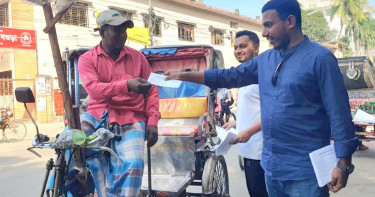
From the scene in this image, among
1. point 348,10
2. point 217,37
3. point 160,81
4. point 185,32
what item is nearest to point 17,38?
point 185,32

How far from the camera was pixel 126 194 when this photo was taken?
2.33 meters

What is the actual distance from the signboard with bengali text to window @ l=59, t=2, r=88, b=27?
7.06 ft

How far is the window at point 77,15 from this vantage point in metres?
17.1

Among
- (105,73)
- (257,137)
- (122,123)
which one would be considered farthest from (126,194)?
(257,137)

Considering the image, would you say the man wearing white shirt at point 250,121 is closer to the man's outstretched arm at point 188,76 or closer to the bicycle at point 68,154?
the man's outstretched arm at point 188,76

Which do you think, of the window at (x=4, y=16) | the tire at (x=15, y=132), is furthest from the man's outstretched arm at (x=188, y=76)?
the window at (x=4, y=16)

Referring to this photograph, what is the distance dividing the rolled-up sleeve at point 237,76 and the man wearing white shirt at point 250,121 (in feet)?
1.60

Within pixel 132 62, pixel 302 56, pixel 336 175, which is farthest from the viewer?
pixel 132 62

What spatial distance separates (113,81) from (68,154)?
685 millimetres

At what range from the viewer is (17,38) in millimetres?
14656

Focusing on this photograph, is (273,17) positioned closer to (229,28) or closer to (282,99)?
(282,99)

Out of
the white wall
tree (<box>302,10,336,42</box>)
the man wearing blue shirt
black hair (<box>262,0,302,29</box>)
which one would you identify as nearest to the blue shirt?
the man wearing blue shirt

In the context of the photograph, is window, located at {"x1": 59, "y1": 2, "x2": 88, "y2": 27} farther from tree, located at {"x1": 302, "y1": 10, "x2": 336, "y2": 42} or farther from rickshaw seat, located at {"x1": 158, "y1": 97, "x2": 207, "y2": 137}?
tree, located at {"x1": 302, "y1": 10, "x2": 336, "y2": 42}

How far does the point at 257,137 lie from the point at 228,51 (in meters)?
25.0
